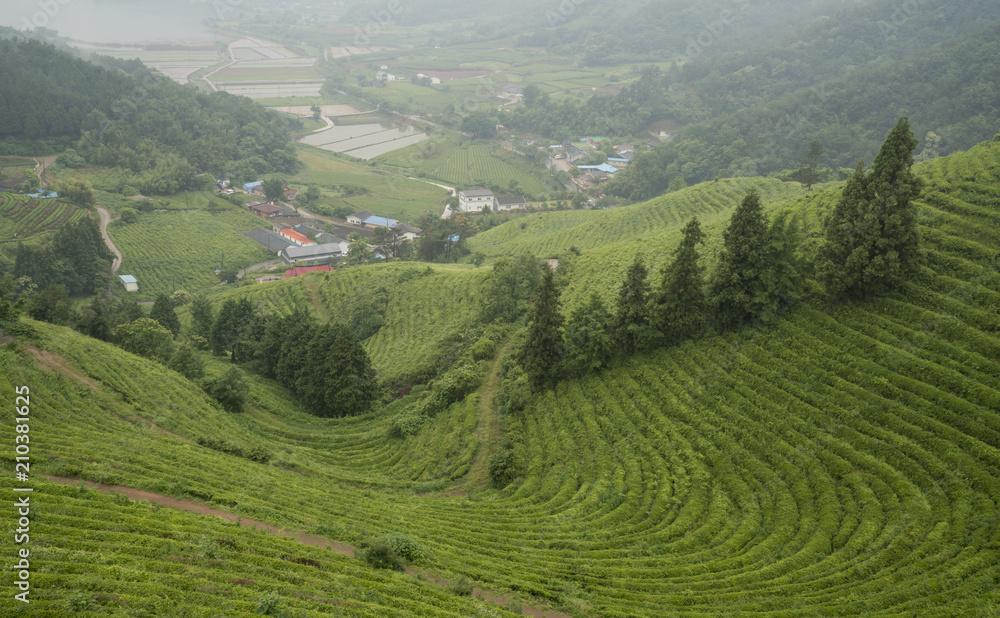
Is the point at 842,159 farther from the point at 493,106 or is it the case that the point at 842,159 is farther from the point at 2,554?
the point at 2,554

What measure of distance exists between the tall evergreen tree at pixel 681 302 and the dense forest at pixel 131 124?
10216cm

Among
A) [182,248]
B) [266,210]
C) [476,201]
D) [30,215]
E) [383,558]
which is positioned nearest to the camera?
[383,558]

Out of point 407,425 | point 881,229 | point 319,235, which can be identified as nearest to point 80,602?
point 407,425

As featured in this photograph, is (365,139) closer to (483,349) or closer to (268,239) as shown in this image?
(268,239)

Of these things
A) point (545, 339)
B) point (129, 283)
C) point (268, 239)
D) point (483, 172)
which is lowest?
point (129, 283)

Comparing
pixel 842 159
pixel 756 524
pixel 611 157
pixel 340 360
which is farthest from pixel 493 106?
pixel 756 524

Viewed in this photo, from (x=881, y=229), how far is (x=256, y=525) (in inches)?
1057

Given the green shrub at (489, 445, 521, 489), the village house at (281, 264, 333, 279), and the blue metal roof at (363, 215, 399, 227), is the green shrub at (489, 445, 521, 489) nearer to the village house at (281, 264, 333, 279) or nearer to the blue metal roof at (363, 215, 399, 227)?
the village house at (281, 264, 333, 279)

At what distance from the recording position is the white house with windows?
355 ft

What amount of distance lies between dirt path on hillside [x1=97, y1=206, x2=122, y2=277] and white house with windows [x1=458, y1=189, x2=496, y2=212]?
54339 millimetres

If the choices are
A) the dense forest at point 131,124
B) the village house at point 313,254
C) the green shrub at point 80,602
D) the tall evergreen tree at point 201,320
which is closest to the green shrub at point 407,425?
the green shrub at point 80,602

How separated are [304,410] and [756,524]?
27.9 m

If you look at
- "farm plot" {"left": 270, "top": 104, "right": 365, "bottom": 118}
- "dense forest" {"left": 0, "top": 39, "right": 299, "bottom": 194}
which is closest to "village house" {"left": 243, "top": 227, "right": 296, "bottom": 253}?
"dense forest" {"left": 0, "top": 39, "right": 299, "bottom": 194}

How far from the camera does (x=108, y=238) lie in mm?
85938
